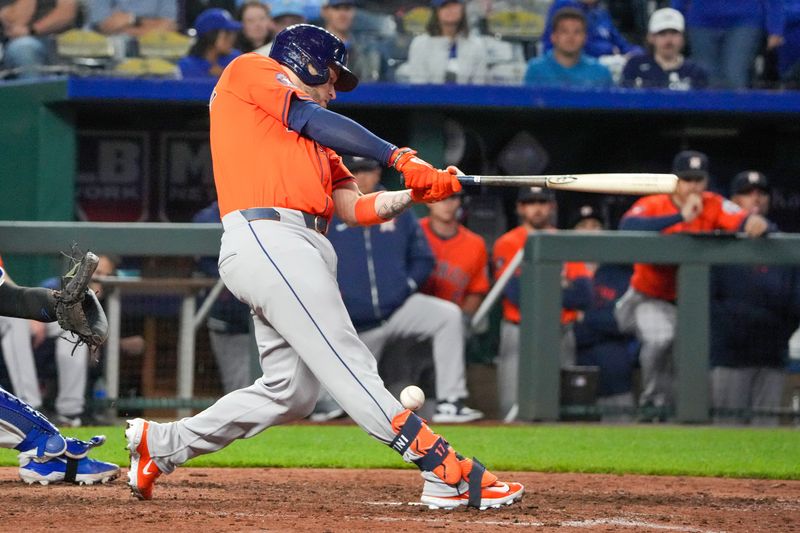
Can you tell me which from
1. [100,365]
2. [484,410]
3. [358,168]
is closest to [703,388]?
[484,410]

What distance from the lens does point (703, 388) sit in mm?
7820

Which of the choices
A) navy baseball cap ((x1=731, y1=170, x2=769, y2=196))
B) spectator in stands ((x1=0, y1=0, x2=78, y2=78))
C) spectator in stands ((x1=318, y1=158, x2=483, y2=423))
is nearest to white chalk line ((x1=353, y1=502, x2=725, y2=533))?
spectator in stands ((x1=318, y1=158, x2=483, y2=423))

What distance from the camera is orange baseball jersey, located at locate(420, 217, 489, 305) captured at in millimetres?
8125

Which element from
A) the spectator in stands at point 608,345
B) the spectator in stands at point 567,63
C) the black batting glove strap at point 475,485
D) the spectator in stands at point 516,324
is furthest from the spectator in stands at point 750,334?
the black batting glove strap at point 475,485

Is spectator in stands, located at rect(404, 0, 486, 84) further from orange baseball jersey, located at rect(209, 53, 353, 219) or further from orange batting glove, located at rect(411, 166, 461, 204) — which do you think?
orange batting glove, located at rect(411, 166, 461, 204)

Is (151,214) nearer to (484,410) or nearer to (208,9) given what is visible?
(208,9)

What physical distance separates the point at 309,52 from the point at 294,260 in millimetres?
708

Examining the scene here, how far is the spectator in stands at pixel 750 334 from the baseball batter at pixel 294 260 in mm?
3729

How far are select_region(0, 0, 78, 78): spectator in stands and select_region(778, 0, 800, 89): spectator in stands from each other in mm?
5024

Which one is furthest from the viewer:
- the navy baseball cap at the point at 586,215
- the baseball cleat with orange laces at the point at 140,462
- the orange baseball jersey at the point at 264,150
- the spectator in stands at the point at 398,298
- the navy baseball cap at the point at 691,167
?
the navy baseball cap at the point at 586,215

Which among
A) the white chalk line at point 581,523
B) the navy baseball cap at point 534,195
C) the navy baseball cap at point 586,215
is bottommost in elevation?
the white chalk line at point 581,523

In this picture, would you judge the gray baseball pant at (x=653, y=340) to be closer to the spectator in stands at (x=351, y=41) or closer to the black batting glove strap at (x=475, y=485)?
the spectator in stands at (x=351, y=41)

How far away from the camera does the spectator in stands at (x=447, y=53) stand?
9.44 m

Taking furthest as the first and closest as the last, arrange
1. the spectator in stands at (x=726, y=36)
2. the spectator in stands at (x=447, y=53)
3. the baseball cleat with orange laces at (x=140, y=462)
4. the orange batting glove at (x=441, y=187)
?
the spectator in stands at (x=726, y=36)
the spectator in stands at (x=447, y=53)
the baseball cleat with orange laces at (x=140, y=462)
the orange batting glove at (x=441, y=187)
